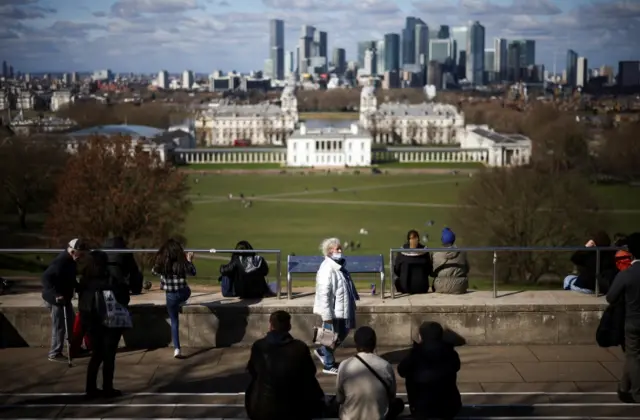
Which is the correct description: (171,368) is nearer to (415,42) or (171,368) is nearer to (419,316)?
(419,316)

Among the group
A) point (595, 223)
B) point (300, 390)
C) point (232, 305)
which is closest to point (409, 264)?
point (232, 305)

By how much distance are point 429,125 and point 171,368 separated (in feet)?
370

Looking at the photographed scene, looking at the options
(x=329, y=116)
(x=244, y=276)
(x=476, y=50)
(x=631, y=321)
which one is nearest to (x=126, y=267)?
(x=244, y=276)

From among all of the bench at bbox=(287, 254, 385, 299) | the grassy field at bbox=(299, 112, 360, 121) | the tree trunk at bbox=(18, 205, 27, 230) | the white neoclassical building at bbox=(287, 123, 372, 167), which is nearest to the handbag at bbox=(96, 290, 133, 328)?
the bench at bbox=(287, 254, 385, 299)

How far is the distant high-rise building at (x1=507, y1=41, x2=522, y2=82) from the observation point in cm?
15150

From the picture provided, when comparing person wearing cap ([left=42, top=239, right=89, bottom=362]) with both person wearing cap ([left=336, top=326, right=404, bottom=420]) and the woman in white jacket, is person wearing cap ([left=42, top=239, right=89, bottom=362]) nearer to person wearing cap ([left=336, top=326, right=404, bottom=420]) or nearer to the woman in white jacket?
the woman in white jacket

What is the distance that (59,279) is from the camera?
629 centimetres

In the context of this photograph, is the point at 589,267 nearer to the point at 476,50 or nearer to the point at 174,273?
the point at 174,273

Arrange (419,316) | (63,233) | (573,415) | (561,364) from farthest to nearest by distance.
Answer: (63,233)
(419,316)
(561,364)
(573,415)

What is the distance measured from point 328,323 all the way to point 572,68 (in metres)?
91.9

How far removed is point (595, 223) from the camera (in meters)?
29.7

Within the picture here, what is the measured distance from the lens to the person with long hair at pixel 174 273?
6.58 metres

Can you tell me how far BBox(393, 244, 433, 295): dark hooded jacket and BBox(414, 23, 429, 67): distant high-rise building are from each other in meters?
180

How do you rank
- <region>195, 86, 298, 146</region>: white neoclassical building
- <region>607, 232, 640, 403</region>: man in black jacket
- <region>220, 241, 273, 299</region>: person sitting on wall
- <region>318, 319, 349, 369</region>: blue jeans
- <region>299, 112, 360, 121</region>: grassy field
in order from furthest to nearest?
<region>299, 112, 360, 121</region>: grassy field
<region>195, 86, 298, 146</region>: white neoclassical building
<region>220, 241, 273, 299</region>: person sitting on wall
<region>318, 319, 349, 369</region>: blue jeans
<region>607, 232, 640, 403</region>: man in black jacket
